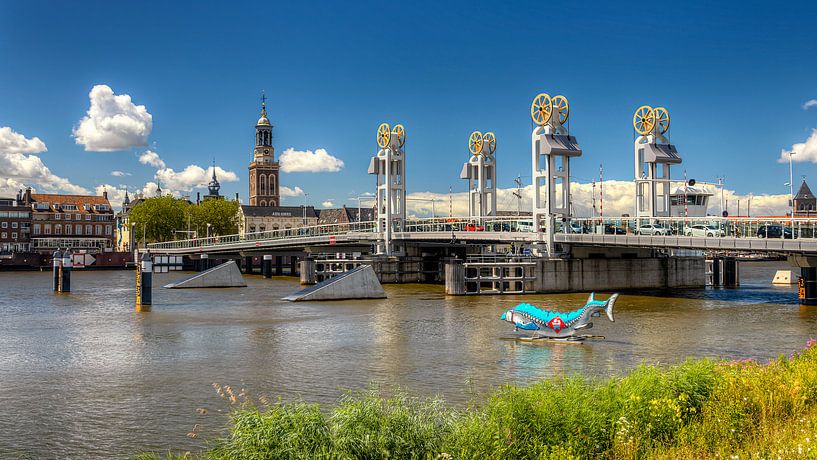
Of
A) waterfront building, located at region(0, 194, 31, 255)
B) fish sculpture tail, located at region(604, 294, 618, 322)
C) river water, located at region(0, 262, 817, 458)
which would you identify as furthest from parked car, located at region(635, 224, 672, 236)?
waterfront building, located at region(0, 194, 31, 255)

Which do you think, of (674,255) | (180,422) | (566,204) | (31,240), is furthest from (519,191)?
(31,240)

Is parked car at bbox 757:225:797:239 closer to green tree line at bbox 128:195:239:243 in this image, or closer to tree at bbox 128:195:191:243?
green tree line at bbox 128:195:239:243

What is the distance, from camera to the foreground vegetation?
44.8ft

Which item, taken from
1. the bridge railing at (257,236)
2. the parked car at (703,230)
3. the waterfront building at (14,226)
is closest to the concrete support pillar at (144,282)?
the parked car at (703,230)

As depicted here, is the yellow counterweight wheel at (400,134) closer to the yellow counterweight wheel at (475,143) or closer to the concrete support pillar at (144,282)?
the yellow counterweight wheel at (475,143)

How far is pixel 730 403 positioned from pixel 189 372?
20096 mm

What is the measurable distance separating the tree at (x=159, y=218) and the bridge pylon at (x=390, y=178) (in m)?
94.6

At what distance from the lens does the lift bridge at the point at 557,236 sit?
187 feet

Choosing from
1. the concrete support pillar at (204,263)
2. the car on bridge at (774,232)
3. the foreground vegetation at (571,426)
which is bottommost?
the foreground vegetation at (571,426)

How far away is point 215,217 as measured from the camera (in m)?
178

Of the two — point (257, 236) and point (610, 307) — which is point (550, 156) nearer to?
point (610, 307)

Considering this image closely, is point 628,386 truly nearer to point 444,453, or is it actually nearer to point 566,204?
point 444,453

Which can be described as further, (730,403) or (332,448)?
(730,403)

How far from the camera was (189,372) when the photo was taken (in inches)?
1156
